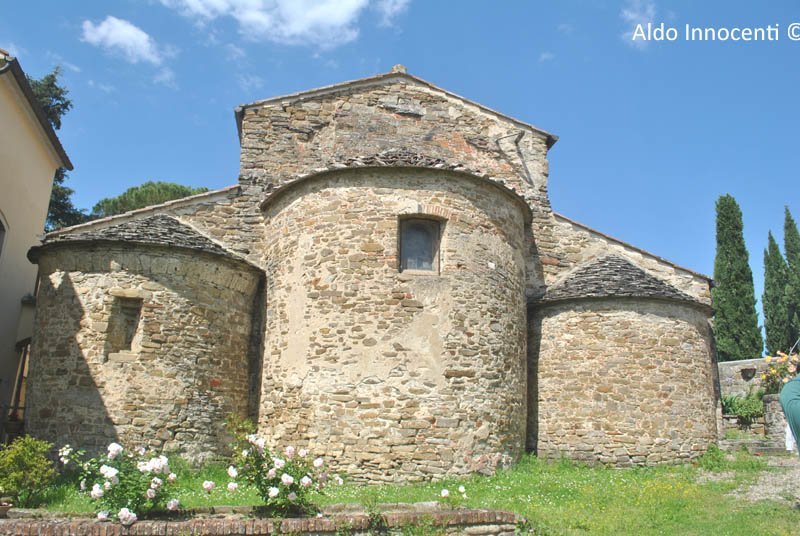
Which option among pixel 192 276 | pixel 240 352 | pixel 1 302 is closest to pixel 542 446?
pixel 240 352

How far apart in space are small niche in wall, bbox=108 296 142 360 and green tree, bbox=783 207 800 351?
29.4 metres

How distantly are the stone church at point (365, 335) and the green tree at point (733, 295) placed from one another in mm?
15572

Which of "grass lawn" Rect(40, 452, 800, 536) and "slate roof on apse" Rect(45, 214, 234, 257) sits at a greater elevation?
"slate roof on apse" Rect(45, 214, 234, 257)

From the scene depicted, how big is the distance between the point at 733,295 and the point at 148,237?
25303 millimetres

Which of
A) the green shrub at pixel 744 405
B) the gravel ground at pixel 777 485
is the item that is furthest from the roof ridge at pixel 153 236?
the green shrub at pixel 744 405

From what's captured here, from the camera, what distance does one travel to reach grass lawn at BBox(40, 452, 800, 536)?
28.1 feet

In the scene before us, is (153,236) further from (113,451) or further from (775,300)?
(775,300)

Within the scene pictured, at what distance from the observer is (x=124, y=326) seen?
11.8 metres

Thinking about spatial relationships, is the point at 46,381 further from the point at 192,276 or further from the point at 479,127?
the point at 479,127

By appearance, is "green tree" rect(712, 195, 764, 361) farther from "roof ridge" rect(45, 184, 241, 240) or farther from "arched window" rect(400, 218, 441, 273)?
"roof ridge" rect(45, 184, 241, 240)

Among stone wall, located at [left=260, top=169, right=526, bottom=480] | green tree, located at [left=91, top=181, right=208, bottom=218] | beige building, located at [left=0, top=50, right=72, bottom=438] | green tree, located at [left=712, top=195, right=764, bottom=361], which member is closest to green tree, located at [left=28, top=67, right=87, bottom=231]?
green tree, located at [left=91, top=181, right=208, bottom=218]

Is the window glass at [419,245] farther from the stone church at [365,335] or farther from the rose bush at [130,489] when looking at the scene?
the rose bush at [130,489]

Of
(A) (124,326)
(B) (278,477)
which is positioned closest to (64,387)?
(A) (124,326)

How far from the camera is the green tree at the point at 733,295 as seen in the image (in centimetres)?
2791
